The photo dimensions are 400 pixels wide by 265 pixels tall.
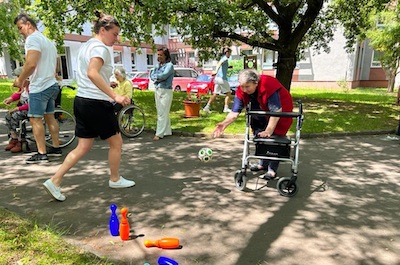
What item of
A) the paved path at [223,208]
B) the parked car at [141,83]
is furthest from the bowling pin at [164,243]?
the parked car at [141,83]

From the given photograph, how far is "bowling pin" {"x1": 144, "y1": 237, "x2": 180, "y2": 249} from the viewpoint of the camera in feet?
9.09

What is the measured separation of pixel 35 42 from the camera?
4.49m

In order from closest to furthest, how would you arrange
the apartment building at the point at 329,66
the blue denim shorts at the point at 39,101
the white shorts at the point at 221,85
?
the blue denim shorts at the point at 39,101
the white shorts at the point at 221,85
the apartment building at the point at 329,66

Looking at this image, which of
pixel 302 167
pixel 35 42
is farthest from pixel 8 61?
pixel 302 167

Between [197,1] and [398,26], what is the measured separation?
11602mm

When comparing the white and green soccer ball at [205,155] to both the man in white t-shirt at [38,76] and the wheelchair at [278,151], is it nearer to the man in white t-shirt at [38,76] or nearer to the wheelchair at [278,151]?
the wheelchair at [278,151]

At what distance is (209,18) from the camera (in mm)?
9000

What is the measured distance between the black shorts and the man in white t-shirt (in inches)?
58.0

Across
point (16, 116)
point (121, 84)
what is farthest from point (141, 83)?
point (16, 116)

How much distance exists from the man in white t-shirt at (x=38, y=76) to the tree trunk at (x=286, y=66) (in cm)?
826

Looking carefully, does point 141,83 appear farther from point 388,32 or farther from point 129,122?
point 129,122

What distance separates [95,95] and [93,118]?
250 mm

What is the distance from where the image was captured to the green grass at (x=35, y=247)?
8.21ft

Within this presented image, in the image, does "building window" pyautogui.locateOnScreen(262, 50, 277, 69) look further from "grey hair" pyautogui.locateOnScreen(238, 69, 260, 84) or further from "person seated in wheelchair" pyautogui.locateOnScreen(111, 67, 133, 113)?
"grey hair" pyautogui.locateOnScreen(238, 69, 260, 84)
